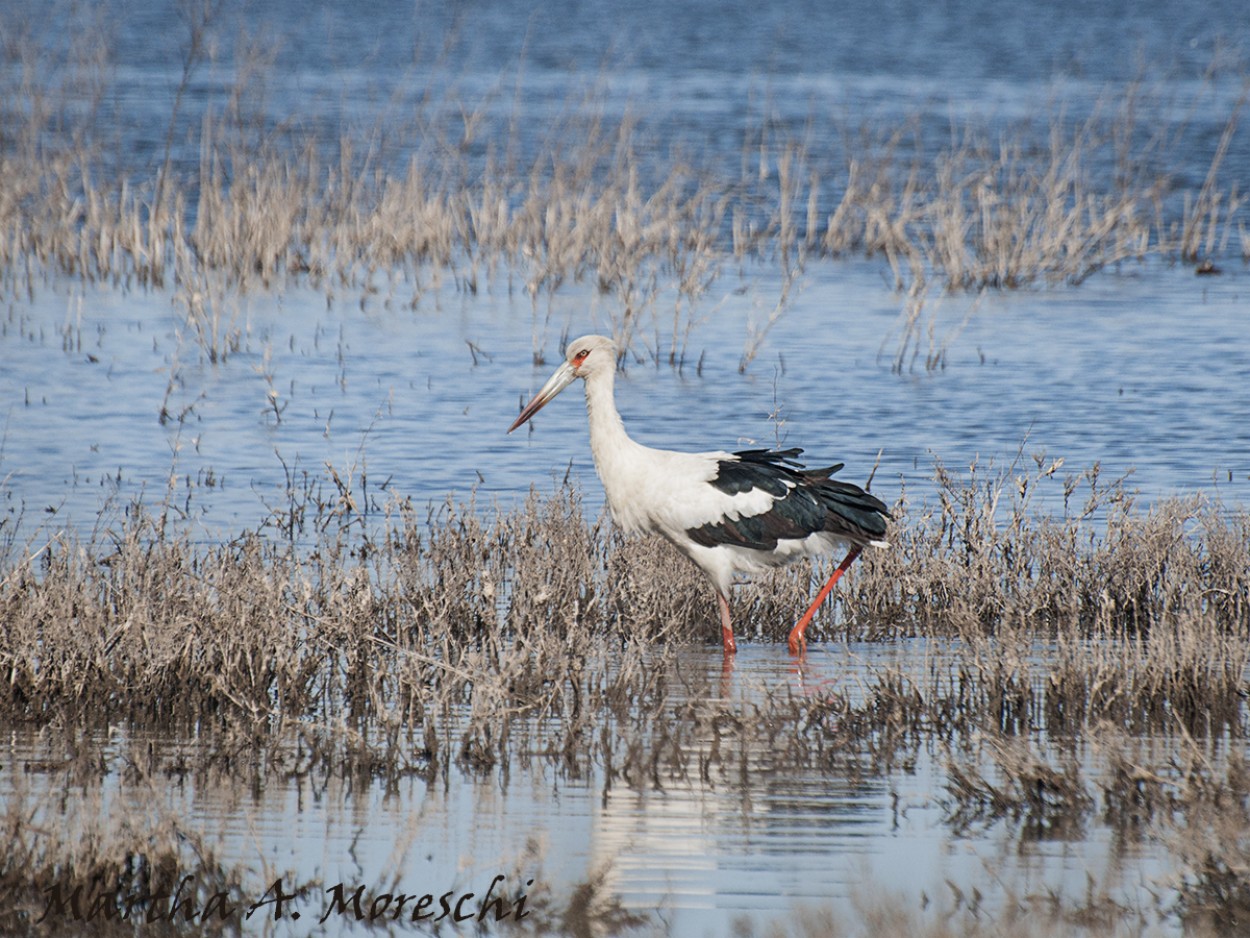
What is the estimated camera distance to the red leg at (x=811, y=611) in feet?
26.3

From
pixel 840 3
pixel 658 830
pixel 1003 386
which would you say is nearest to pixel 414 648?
pixel 658 830

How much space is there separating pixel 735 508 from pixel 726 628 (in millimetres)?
541

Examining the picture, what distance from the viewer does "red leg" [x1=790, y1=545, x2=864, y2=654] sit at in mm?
8023

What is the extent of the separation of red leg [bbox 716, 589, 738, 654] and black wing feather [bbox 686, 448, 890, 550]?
0.83 ft

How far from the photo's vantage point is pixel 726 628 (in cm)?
801

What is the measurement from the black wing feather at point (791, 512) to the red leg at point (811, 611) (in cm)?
20

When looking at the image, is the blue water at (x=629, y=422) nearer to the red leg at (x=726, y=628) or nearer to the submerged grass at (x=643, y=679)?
the red leg at (x=726, y=628)

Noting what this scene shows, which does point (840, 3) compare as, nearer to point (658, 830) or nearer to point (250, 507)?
point (250, 507)

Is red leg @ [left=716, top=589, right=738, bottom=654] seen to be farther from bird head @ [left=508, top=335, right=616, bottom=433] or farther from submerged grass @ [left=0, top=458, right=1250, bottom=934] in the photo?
bird head @ [left=508, top=335, right=616, bottom=433]

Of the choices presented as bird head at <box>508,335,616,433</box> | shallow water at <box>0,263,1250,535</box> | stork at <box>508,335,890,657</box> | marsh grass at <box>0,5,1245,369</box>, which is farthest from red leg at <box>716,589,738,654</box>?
marsh grass at <box>0,5,1245,369</box>

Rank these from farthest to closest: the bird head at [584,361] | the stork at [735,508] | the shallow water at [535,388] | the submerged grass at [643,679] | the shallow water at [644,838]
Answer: the shallow water at [535,388], the bird head at [584,361], the stork at [735,508], the submerged grass at [643,679], the shallow water at [644,838]

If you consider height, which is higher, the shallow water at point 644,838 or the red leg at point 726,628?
the red leg at point 726,628

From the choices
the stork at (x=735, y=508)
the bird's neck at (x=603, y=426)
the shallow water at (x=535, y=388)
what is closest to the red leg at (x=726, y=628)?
the stork at (x=735, y=508)

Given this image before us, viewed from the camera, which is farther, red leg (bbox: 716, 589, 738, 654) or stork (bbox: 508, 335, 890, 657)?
stork (bbox: 508, 335, 890, 657)
